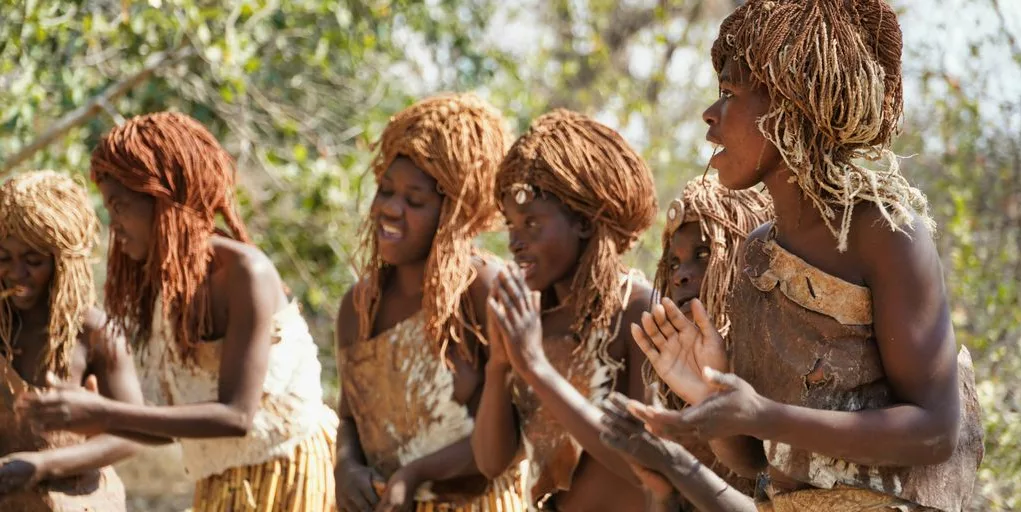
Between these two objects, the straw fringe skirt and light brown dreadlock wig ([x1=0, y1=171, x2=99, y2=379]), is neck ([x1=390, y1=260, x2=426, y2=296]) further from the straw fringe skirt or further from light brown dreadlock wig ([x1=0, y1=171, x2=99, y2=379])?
light brown dreadlock wig ([x1=0, y1=171, x2=99, y2=379])

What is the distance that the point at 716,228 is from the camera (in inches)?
136

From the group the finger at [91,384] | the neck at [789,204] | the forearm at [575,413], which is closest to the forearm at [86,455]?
the finger at [91,384]

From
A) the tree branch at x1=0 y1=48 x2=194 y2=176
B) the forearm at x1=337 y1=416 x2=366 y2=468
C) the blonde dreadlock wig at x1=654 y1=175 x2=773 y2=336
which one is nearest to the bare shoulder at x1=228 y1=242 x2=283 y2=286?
the forearm at x1=337 y1=416 x2=366 y2=468

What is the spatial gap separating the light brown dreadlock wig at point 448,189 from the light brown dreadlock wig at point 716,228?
0.80m

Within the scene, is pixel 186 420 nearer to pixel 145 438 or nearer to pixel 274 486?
pixel 145 438

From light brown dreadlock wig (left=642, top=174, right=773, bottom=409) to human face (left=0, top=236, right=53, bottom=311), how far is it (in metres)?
2.18

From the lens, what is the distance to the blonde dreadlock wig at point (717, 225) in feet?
11.1

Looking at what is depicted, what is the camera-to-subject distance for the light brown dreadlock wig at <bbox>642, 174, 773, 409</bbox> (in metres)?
3.39

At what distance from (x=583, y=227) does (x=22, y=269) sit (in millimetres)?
1934

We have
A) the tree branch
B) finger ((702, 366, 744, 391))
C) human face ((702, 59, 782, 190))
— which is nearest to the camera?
finger ((702, 366, 744, 391))

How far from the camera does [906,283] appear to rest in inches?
98.0

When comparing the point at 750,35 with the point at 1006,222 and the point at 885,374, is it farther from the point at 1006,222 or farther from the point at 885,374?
the point at 1006,222

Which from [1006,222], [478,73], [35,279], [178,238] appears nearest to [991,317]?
[1006,222]

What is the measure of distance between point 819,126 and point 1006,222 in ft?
14.4
